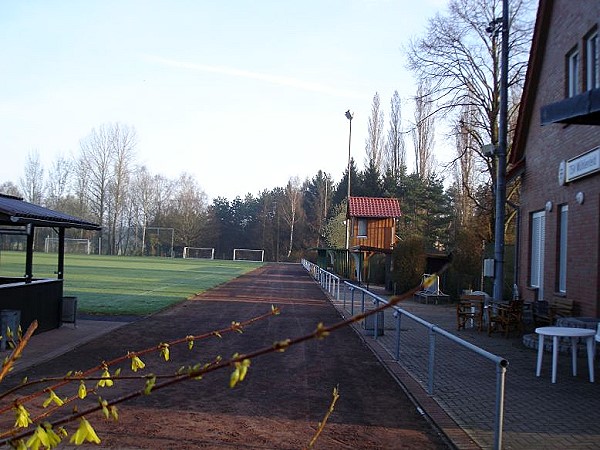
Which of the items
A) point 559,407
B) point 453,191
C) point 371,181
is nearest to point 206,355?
point 559,407

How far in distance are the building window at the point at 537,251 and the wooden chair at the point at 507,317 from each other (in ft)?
3.07

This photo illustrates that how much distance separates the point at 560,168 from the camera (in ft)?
45.6

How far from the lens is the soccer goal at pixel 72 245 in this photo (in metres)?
90.6

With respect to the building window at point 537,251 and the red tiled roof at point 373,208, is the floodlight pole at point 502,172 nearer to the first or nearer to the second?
the building window at point 537,251

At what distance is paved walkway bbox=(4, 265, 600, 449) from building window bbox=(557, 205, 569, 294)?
60.7 inches

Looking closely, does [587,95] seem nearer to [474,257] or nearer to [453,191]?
[474,257]

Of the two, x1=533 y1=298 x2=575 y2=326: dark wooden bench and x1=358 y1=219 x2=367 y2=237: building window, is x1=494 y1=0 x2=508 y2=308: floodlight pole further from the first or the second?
x1=358 y1=219 x2=367 y2=237: building window

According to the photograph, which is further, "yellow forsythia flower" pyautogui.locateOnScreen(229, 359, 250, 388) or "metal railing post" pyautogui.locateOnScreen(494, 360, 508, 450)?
"metal railing post" pyautogui.locateOnScreen(494, 360, 508, 450)

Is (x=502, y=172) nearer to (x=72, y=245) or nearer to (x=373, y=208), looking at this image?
(x=373, y=208)

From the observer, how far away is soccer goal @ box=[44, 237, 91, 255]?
9056 centimetres

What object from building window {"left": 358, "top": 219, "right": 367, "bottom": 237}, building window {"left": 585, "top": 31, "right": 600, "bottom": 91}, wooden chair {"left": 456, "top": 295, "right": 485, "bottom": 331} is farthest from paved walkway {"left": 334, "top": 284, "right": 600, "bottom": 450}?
building window {"left": 358, "top": 219, "right": 367, "bottom": 237}

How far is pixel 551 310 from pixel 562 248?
4.78 ft

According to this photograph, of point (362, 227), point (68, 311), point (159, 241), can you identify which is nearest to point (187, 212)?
point (159, 241)

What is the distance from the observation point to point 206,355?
1131 centimetres
